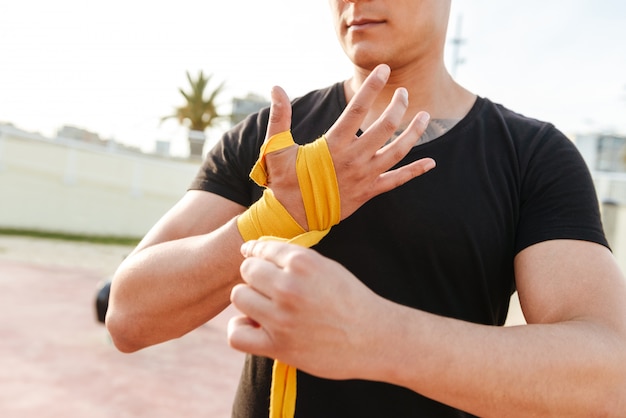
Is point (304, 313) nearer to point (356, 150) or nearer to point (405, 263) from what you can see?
point (356, 150)

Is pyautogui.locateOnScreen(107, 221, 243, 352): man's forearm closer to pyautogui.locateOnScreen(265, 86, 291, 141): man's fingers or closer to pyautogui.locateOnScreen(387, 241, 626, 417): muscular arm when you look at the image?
pyautogui.locateOnScreen(265, 86, 291, 141): man's fingers

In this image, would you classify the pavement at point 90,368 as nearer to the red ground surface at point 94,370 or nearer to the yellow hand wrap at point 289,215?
the red ground surface at point 94,370

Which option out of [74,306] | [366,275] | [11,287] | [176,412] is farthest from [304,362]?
[11,287]

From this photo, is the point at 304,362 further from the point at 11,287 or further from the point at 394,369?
the point at 11,287

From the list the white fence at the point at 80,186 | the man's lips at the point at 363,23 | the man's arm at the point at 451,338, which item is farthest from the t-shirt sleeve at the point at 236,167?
the white fence at the point at 80,186

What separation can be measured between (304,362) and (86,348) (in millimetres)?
6847

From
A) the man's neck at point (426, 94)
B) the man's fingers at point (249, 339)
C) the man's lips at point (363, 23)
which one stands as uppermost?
the man's lips at point (363, 23)

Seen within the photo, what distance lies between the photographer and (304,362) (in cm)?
98

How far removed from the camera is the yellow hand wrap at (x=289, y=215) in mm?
1195

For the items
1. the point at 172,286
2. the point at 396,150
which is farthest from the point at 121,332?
the point at 396,150

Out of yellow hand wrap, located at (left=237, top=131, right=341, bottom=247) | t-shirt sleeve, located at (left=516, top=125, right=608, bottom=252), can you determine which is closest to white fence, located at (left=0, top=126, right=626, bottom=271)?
t-shirt sleeve, located at (left=516, top=125, right=608, bottom=252)

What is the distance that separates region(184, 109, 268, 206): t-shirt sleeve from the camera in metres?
1.67

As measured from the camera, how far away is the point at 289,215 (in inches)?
48.4

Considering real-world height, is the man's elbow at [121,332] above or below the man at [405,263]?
below
